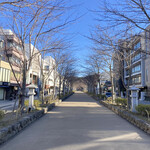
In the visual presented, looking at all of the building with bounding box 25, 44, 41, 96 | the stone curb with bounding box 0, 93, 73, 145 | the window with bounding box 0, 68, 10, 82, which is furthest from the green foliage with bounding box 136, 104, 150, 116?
the window with bounding box 0, 68, 10, 82

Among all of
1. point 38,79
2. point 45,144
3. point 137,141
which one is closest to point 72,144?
point 45,144

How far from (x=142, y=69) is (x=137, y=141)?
1445 inches

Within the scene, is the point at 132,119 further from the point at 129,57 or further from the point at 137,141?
the point at 129,57

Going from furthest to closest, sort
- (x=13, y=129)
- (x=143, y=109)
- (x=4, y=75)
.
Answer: (x=4, y=75), (x=143, y=109), (x=13, y=129)

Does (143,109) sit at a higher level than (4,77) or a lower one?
lower

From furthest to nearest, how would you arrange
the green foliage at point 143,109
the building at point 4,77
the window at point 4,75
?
the building at point 4,77 < the window at point 4,75 < the green foliage at point 143,109

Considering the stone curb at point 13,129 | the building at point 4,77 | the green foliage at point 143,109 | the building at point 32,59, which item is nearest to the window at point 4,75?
the building at point 4,77

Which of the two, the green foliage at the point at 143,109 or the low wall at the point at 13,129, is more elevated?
the green foliage at the point at 143,109

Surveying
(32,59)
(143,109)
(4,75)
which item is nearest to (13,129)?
(143,109)

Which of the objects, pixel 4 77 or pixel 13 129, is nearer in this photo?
pixel 13 129

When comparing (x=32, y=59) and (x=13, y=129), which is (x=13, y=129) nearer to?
(x=13, y=129)

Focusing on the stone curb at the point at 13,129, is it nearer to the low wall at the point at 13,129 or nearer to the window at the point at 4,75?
A: the low wall at the point at 13,129

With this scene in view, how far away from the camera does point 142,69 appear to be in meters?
39.5

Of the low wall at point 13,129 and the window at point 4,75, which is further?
the window at point 4,75
